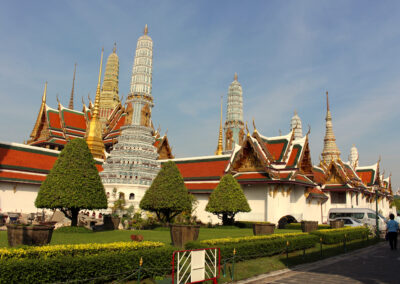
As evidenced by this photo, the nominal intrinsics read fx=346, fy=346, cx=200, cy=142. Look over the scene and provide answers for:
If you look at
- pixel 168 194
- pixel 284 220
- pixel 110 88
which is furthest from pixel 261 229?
pixel 110 88

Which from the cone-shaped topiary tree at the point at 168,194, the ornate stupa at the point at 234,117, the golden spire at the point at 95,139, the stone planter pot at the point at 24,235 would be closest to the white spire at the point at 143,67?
the golden spire at the point at 95,139

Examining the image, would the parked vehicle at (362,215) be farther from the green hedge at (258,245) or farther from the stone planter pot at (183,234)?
the stone planter pot at (183,234)

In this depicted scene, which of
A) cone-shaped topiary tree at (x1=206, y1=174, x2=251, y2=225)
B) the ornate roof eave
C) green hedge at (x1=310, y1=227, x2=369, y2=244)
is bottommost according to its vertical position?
green hedge at (x1=310, y1=227, x2=369, y2=244)

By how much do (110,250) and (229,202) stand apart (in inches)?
599

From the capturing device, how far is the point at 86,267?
26.7 ft

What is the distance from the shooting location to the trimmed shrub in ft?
25.4

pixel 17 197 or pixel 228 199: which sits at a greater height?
pixel 228 199

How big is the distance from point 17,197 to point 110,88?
129ft

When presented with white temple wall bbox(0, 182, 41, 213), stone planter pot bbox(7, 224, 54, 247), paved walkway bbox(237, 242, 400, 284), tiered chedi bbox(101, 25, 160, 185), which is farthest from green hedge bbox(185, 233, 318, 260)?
white temple wall bbox(0, 182, 41, 213)

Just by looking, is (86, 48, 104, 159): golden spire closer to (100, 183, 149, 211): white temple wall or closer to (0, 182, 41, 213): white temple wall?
(100, 183, 149, 211): white temple wall

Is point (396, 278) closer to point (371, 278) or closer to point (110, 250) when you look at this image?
point (371, 278)

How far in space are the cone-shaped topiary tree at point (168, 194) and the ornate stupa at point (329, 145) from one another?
4111cm

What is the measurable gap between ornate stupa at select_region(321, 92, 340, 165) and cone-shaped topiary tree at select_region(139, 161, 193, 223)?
41110 millimetres

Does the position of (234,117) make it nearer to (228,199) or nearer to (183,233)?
(228,199)
